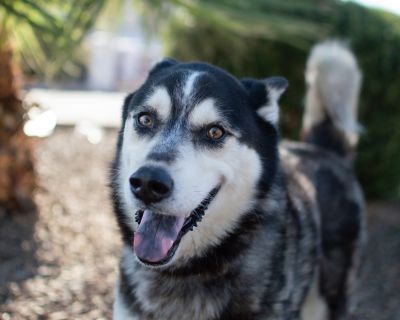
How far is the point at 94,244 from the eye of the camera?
516 centimetres

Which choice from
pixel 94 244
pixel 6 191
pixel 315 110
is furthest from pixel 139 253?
pixel 6 191

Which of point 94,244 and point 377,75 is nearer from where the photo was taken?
point 94,244

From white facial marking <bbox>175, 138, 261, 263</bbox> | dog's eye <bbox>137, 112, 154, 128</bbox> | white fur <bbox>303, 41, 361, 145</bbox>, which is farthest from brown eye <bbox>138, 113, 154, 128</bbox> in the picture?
white fur <bbox>303, 41, 361, 145</bbox>

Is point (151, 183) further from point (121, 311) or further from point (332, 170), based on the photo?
point (332, 170)

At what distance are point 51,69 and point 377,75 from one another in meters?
3.80

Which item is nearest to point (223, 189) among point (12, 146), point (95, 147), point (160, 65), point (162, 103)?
point (162, 103)

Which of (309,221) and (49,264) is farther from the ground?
(309,221)

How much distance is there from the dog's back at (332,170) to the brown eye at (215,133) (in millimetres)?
858

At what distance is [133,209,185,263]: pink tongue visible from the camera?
249cm

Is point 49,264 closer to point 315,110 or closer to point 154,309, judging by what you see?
point 154,309

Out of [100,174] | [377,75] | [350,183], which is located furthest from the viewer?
[100,174]

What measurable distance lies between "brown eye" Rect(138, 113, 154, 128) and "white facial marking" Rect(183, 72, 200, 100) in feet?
0.63

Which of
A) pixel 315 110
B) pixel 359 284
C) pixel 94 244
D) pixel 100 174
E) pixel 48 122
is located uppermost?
pixel 315 110

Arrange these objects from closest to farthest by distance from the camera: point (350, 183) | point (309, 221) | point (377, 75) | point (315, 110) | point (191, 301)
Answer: point (191, 301)
point (309, 221)
point (350, 183)
point (315, 110)
point (377, 75)
